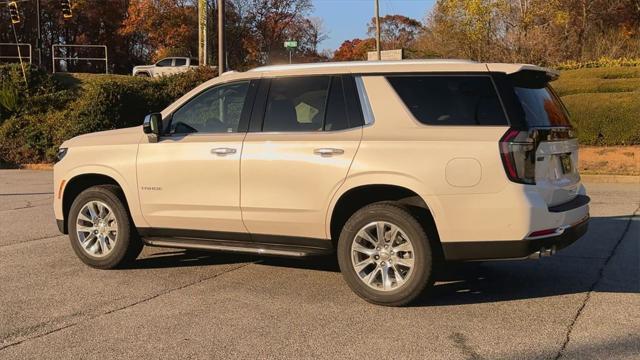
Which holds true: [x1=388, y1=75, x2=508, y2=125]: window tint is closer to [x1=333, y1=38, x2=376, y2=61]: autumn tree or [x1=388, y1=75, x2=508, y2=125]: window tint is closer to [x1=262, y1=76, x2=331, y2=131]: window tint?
[x1=262, y1=76, x2=331, y2=131]: window tint

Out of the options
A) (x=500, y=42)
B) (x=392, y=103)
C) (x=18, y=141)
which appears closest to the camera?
(x=392, y=103)

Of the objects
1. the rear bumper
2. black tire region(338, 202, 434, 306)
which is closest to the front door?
black tire region(338, 202, 434, 306)

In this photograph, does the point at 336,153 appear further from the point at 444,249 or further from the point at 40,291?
the point at 40,291

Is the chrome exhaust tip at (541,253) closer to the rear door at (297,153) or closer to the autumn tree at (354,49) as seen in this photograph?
the rear door at (297,153)

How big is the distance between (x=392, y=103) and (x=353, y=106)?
36 cm

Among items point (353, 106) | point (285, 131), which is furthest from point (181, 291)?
point (353, 106)

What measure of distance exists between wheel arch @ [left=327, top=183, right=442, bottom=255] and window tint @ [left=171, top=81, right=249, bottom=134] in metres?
1.28

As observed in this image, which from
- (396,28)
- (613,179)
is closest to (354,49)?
(396,28)

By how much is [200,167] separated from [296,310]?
5.48ft

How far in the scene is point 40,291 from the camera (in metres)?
5.66

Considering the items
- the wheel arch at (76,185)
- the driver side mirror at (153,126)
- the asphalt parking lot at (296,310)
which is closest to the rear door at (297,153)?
the asphalt parking lot at (296,310)

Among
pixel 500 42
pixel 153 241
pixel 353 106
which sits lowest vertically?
pixel 153 241

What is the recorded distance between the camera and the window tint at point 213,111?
5.94 m

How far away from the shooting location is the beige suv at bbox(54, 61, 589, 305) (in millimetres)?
4816
